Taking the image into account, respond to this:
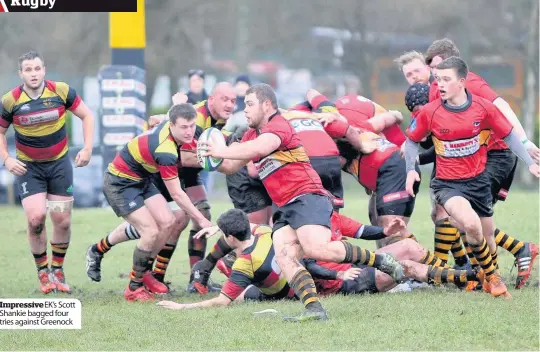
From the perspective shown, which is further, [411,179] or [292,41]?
[292,41]

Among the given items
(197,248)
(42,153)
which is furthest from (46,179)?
(197,248)

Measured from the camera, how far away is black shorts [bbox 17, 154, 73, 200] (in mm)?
9953

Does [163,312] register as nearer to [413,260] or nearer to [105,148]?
[413,260]

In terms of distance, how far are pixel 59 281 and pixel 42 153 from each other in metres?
1.21

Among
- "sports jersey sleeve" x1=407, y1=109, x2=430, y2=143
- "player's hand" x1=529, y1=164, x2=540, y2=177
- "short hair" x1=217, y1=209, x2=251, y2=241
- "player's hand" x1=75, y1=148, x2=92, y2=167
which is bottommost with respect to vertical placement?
"short hair" x1=217, y1=209, x2=251, y2=241

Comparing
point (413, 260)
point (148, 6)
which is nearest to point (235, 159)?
point (413, 260)

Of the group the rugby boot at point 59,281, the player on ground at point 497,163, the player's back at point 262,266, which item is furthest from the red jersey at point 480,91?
the rugby boot at point 59,281

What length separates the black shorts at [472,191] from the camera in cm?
866

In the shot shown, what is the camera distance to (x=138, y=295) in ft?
30.6

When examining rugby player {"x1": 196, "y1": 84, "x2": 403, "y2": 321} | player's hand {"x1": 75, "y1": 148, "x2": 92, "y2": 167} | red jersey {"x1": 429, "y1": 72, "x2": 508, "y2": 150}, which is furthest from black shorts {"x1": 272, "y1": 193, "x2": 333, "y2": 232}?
player's hand {"x1": 75, "y1": 148, "x2": 92, "y2": 167}

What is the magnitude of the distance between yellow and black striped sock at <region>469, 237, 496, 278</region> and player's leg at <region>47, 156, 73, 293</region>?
3790 mm

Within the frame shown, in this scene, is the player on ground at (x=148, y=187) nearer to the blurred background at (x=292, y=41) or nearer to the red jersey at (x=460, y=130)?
the red jersey at (x=460, y=130)

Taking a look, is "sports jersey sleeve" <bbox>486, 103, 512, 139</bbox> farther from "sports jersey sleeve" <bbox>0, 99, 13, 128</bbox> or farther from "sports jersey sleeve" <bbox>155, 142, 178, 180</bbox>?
"sports jersey sleeve" <bbox>0, 99, 13, 128</bbox>

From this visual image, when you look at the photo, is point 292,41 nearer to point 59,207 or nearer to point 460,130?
point 59,207
